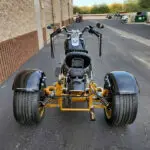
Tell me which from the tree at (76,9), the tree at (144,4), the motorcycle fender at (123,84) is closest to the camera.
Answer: the motorcycle fender at (123,84)

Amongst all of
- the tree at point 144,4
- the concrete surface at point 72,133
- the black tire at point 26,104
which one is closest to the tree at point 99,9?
the tree at point 144,4

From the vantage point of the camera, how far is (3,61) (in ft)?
16.8

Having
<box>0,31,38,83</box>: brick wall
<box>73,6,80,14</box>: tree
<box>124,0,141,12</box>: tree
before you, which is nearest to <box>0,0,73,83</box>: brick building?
<box>0,31,38,83</box>: brick wall

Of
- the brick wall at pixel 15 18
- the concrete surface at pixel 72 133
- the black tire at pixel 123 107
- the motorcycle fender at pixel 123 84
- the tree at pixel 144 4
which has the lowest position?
the concrete surface at pixel 72 133

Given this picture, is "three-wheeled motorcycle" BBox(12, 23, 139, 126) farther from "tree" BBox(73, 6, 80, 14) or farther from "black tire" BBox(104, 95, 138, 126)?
"tree" BBox(73, 6, 80, 14)

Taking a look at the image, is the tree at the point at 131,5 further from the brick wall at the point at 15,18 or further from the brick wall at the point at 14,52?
the brick wall at the point at 14,52

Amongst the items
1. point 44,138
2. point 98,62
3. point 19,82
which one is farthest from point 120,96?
point 98,62

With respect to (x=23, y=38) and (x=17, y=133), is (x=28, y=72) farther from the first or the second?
(x=23, y=38)

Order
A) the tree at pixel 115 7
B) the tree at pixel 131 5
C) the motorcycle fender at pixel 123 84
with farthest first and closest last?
1. the tree at pixel 115 7
2. the tree at pixel 131 5
3. the motorcycle fender at pixel 123 84

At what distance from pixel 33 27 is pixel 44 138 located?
22.9 feet

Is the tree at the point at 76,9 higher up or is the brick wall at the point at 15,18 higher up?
the tree at the point at 76,9

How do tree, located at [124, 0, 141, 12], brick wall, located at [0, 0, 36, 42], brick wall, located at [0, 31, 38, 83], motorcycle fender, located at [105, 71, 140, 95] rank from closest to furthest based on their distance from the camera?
1. motorcycle fender, located at [105, 71, 140, 95]
2. brick wall, located at [0, 31, 38, 83]
3. brick wall, located at [0, 0, 36, 42]
4. tree, located at [124, 0, 141, 12]

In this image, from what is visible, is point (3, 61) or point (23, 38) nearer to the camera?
point (3, 61)

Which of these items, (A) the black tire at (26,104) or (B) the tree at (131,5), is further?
(B) the tree at (131,5)
